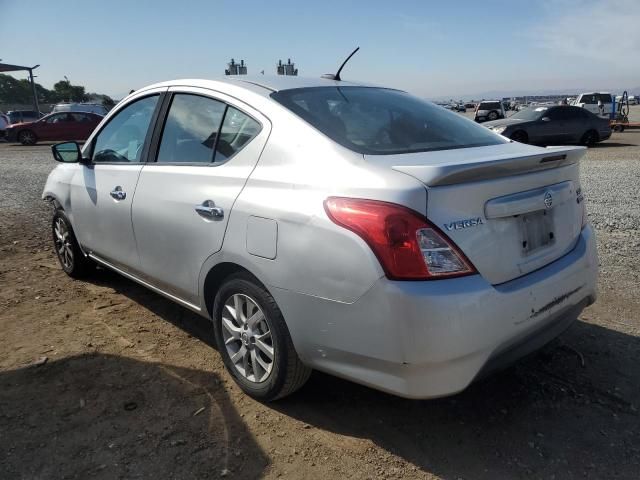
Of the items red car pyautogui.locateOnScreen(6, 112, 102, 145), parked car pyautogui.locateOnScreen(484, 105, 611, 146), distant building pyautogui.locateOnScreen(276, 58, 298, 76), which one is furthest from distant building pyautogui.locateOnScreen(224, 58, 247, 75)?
red car pyautogui.locateOnScreen(6, 112, 102, 145)

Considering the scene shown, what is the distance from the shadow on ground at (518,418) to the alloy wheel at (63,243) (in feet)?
6.89

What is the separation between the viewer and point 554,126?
17422mm

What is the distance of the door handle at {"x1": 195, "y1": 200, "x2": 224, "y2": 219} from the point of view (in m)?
2.80

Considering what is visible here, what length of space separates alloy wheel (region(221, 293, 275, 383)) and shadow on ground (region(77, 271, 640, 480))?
233 millimetres

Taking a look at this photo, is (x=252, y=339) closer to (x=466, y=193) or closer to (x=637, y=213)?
(x=466, y=193)

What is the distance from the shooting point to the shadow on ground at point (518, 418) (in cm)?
241

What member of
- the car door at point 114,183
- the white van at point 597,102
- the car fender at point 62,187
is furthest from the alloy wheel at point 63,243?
the white van at point 597,102

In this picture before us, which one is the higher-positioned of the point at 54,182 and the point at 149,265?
the point at 54,182

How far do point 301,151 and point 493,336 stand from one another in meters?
1.21

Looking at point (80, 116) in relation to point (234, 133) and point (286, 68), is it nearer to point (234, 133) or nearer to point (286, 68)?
point (286, 68)

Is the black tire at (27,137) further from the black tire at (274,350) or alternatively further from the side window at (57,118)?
the black tire at (274,350)

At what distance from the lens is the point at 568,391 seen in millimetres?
2949

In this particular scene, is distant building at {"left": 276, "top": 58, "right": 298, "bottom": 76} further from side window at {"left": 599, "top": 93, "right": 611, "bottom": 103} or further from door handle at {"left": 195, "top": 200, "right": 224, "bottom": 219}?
side window at {"left": 599, "top": 93, "right": 611, "bottom": 103}

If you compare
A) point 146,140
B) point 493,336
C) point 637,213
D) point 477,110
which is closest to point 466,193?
point 493,336
